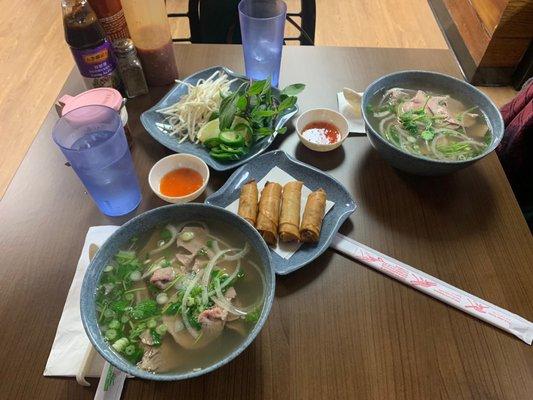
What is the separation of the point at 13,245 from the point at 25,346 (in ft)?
0.96

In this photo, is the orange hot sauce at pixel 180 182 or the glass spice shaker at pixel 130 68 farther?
the glass spice shaker at pixel 130 68

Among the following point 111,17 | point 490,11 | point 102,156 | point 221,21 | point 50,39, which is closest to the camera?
point 102,156

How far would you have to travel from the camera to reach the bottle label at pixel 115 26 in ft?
4.02

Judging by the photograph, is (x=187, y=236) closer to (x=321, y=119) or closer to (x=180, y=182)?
(x=180, y=182)

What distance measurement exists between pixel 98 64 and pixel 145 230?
0.65m

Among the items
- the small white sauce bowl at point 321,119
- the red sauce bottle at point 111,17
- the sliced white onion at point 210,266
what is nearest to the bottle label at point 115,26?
the red sauce bottle at point 111,17

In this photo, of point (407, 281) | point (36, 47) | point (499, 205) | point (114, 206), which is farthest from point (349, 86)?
point (36, 47)

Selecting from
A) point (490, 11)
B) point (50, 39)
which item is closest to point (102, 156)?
point (490, 11)

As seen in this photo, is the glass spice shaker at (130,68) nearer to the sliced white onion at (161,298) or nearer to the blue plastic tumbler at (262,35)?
the blue plastic tumbler at (262,35)

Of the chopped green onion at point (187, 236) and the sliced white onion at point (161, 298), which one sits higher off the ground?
the chopped green onion at point (187, 236)

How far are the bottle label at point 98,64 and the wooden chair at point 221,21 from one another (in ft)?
2.45

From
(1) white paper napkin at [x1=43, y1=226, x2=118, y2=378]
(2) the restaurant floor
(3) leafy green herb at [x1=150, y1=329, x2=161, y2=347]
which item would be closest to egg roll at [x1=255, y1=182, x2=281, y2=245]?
(3) leafy green herb at [x1=150, y1=329, x2=161, y2=347]

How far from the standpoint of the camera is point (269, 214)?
970 mm

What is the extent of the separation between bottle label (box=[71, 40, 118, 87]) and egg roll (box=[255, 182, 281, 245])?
0.65 meters
